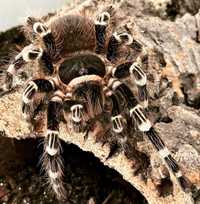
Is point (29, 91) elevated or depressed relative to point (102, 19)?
depressed

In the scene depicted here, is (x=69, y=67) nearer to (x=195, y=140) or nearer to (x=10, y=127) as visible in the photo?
(x=10, y=127)

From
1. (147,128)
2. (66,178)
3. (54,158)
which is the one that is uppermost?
(147,128)

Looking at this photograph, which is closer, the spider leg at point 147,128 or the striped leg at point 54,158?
the spider leg at point 147,128

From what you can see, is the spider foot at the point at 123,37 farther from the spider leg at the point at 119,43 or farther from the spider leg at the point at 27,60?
the spider leg at the point at 27,60

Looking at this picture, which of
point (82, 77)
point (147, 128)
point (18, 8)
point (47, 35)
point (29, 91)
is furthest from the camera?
point (18, 8)

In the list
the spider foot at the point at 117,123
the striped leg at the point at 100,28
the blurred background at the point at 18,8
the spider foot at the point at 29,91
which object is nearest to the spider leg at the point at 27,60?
the spider foot at the point at 29,91

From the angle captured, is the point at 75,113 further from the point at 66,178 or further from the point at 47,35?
the point at 47,35

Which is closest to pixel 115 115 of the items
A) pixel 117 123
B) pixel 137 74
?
pixel 117 123

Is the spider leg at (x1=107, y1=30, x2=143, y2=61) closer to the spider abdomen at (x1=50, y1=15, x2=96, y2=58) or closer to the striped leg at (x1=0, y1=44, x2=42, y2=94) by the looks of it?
the spider abdomen at (x1=50, y1=15, x2=96, y2=58)
